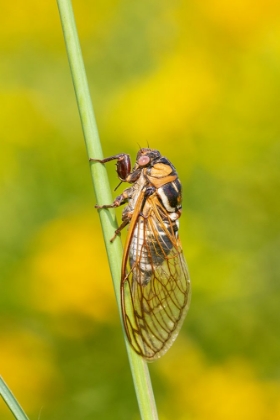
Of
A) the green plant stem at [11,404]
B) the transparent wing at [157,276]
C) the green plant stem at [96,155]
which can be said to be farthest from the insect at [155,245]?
the green plant stem at [11,404]

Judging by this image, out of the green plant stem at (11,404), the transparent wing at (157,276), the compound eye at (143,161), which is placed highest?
the compound eye at (143,161)

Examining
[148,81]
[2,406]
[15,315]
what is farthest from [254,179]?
[2,406]

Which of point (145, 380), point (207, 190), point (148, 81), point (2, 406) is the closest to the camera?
point (145, 380)

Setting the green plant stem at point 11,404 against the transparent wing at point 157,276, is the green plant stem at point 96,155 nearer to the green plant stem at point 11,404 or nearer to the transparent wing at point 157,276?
the green plant stem at point 11,404

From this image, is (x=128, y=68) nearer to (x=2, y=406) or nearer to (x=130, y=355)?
(x=2, y=406)

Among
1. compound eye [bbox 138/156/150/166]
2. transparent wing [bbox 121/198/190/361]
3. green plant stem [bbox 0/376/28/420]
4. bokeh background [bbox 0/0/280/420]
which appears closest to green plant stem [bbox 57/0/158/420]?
green plant stem [bbox 0/376/28/420]

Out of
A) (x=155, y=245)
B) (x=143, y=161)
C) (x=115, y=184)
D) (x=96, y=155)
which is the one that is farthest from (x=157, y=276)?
(x=115, y=184)
